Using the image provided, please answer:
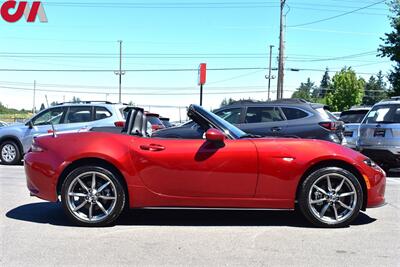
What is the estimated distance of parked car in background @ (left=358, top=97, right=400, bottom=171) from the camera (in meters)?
11.2

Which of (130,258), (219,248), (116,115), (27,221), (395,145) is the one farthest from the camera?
(116,115)

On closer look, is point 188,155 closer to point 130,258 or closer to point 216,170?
point 216,170

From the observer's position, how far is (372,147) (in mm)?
11484

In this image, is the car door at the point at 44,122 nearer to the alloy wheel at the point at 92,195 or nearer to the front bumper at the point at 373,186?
the alloy wheel at the point at 92,195

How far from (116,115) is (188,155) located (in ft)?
24.7

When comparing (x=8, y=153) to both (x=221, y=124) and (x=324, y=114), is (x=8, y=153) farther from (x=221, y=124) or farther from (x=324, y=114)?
(x=221, y=124)

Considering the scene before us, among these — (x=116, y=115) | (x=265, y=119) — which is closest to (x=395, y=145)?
(x=265, y=119)

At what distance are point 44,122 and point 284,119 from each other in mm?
6273

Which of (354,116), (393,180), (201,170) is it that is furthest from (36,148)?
(354,116)

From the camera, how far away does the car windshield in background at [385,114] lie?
11.4 metres

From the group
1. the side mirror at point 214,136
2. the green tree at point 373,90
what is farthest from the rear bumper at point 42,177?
the green tree at point 373,90

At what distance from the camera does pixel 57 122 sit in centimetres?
1316

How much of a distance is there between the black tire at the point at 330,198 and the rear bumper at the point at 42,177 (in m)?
2.87

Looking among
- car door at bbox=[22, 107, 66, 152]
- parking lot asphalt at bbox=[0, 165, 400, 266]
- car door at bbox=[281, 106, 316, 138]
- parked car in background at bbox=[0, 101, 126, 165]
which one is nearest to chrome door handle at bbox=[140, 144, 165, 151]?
parking lot asphalt at bbox=[0, 165, 400, 266]
